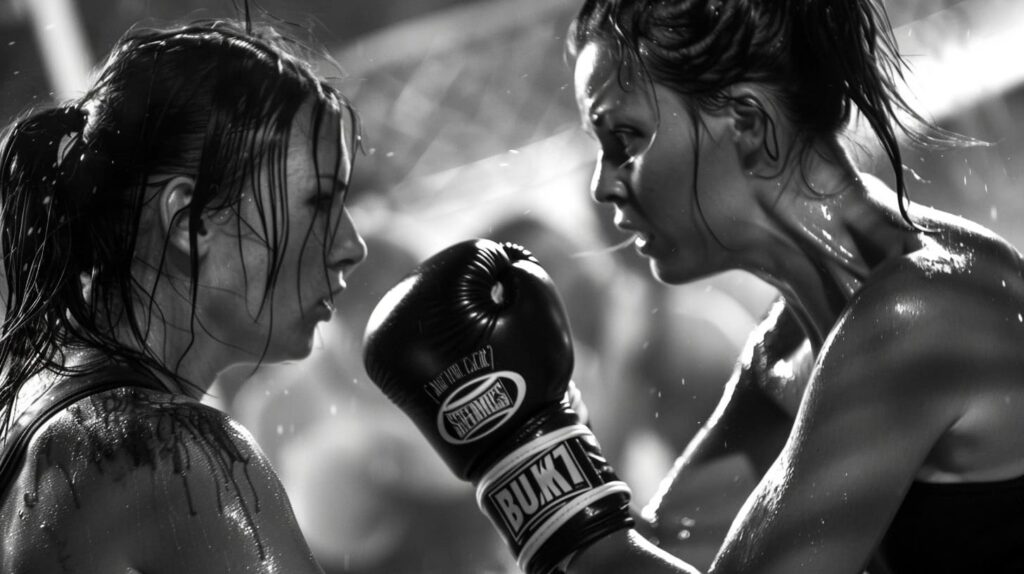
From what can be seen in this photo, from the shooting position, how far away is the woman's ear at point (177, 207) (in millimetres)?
1673

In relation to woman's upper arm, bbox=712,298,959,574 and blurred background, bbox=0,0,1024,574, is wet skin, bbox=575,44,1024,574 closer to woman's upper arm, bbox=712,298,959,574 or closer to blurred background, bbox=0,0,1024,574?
woman's upper arm, bbox=712,298,959,574

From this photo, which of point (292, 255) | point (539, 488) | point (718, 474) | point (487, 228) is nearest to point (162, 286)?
point (292, 255)

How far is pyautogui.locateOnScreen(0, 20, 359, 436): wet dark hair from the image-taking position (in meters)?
1.62

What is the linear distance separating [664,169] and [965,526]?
73cm

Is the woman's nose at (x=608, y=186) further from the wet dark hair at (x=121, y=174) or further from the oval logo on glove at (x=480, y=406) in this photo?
the wet dark hair at (x=121, y=174)

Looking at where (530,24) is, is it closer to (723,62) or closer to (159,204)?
(723,62)

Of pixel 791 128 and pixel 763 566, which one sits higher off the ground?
pixel 791 128

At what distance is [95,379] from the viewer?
1.48 metres

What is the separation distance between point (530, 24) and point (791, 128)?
3797 millimetres

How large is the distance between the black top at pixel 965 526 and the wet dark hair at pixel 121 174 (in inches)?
40.8

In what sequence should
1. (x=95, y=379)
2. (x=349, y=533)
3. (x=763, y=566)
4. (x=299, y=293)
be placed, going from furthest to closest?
(x=349, y=533), (x=299, y=293), (x=763, y=566), (x=95, y=379)

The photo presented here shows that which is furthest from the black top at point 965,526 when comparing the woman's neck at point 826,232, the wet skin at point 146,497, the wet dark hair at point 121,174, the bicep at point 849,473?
the wet dark hair at point 121,174

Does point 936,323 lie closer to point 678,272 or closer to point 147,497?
point 678,272

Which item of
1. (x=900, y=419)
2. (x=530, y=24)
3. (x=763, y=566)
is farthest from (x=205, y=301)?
(x=530, y=24)
